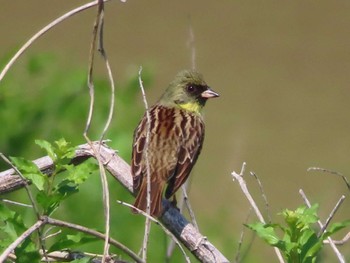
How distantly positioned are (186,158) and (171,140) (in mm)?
107

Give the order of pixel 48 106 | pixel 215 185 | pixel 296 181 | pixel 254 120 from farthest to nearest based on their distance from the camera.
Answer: pixel 254 120, pixel 296 181, pixel 215 185, pixel 48 106

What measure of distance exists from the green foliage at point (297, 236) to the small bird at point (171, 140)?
0.66m

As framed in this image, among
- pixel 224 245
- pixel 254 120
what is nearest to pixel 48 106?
pixel 224 245

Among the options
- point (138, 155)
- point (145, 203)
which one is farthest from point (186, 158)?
point (145, 203)

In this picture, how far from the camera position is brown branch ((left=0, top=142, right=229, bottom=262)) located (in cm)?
313

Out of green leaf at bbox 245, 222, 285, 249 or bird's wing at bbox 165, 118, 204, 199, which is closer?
green leaf at bbox 245, 222, 285, 249

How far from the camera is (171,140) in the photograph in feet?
14.1

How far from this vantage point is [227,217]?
6426mm

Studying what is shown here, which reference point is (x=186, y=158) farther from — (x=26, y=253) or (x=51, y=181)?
(x=26, y=253)

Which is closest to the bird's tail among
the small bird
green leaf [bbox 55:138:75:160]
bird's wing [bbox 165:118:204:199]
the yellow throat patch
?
the small bird

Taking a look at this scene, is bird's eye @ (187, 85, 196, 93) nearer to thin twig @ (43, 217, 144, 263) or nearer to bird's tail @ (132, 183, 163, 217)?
bird's tail @ (132, 183, 163, 217)

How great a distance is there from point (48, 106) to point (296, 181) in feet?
8.63

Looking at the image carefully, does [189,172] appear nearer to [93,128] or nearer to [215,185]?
[93,128]

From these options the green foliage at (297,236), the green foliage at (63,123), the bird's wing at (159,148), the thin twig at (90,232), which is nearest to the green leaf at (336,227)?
the green foliage at (297,236)
